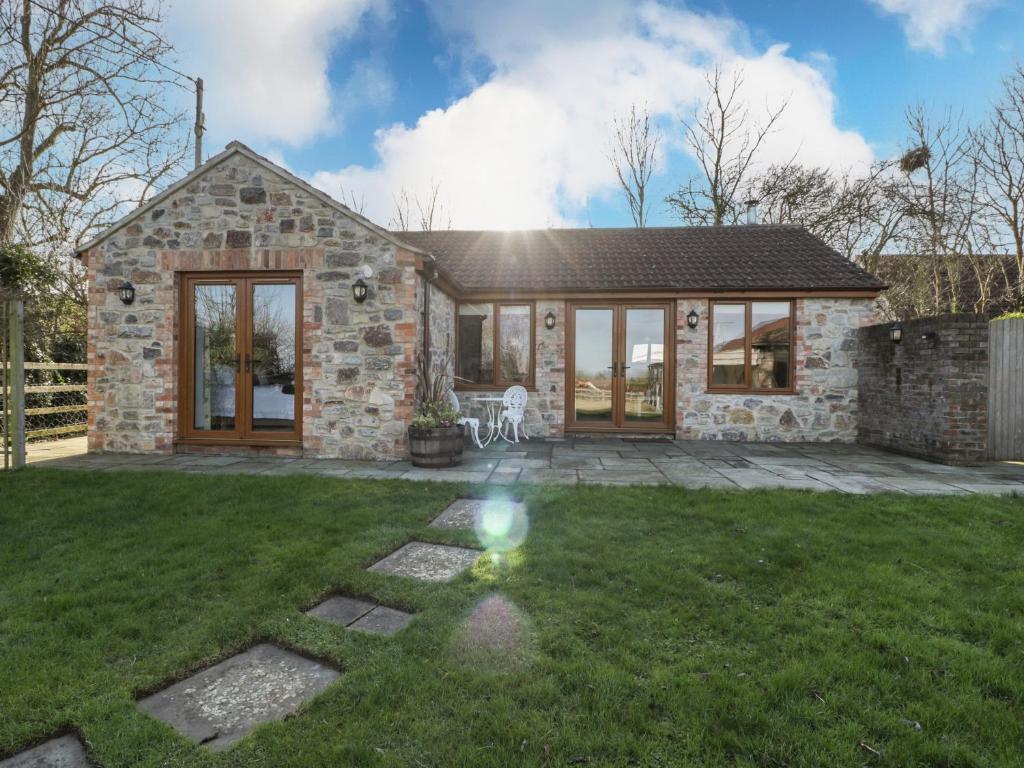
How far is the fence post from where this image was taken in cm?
625

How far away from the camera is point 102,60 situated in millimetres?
9391

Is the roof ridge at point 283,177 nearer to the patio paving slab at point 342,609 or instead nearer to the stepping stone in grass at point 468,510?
the stepping stone in grass at point 468,510

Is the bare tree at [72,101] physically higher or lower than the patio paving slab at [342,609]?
higher

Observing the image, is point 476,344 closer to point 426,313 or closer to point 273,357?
point 426,313

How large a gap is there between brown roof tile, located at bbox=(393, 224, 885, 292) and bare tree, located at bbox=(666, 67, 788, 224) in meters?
5.45

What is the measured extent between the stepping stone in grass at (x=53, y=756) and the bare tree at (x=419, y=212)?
729 inches

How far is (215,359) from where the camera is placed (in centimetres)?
723

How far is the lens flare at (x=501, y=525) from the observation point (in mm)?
3649

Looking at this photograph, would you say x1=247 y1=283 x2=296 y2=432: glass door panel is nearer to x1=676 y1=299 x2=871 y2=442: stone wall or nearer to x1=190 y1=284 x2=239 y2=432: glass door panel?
x1=190 y1=284 x2=239 y2=432: glass door panel

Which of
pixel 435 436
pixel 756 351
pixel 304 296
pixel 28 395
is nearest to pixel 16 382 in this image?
pixel 28 395

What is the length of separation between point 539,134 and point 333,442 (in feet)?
32.1

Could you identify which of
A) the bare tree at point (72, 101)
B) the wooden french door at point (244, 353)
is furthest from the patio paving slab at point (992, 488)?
the bare tree at point (72, 101)

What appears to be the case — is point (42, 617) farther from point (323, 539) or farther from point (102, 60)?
point (102, 60)

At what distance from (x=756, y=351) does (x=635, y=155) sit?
35.5 ft
